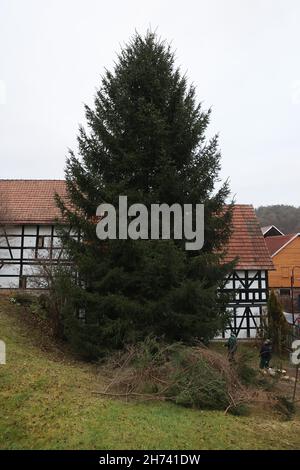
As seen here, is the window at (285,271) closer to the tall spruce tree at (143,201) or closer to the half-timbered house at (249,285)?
the half-timbered house at (249,285)

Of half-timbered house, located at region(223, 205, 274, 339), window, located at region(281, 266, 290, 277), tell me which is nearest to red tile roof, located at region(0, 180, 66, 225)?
half-timbered house, located at region(223, 205, 274, 339)

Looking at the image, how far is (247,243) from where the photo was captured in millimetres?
19516

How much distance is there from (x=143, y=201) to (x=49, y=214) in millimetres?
8743

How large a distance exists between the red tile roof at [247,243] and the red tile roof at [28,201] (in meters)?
8.14

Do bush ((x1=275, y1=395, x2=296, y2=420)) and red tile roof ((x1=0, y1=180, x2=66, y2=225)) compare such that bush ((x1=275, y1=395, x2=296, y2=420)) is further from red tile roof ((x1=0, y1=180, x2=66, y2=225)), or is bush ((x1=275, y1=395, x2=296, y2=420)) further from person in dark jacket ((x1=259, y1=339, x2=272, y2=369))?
red tile roof ((x1=0, y1=180, x2=66, y2=225))

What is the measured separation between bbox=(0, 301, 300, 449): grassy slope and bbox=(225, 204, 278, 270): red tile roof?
33.6ft

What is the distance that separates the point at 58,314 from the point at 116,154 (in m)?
5.22

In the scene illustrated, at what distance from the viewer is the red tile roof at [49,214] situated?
18.6 m

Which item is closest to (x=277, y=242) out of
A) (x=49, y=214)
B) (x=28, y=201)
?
(x=49, y=214)

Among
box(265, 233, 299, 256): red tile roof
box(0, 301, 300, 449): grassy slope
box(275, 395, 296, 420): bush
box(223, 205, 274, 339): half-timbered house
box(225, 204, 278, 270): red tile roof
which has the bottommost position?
box(275, 395, 296, 420): bush

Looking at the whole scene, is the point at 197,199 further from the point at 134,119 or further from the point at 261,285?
the point at 261,285

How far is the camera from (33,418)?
23.4ft

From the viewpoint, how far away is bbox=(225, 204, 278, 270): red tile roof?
18458 mm

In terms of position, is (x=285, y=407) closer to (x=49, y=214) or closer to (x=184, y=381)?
(x=184, y=381)
